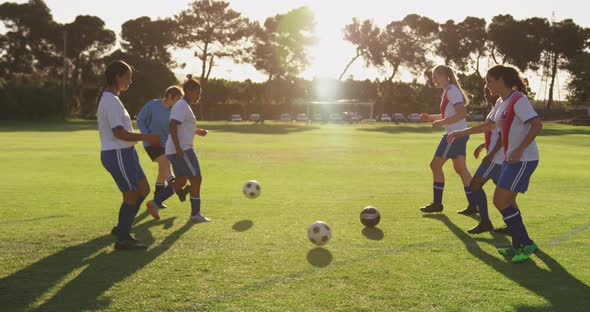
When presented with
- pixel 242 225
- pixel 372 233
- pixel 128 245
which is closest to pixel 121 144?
pixel 128 245

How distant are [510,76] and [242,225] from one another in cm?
398

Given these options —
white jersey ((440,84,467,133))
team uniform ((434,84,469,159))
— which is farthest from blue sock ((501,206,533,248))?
white jersey ((440,84,467,133))

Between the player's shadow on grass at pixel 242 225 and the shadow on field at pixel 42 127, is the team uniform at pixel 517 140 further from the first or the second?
the shadow on field at pixel 42 127

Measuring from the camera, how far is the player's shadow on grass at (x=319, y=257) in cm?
573

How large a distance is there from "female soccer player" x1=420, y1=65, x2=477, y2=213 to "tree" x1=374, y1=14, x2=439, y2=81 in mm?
72819

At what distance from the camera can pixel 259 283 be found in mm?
5012

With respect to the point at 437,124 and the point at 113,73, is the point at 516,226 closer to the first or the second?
the point at 437,124

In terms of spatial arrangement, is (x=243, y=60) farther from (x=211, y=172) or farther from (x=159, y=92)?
(x=211, y=172)

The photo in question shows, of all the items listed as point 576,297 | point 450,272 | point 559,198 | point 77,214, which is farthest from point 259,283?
point 559,198

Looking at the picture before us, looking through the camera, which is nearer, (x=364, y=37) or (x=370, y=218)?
(x=370, y=218)

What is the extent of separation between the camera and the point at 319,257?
5977 millimetres

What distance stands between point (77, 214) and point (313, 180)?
6117 millimetres

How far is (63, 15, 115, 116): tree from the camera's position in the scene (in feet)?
240

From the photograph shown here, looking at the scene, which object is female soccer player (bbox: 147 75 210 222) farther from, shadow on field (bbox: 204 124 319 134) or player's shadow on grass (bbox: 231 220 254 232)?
shadow on field (bbox: 204 124 319 134)
